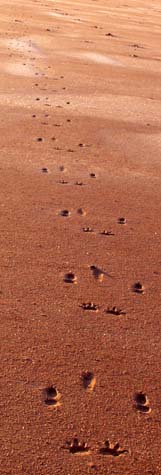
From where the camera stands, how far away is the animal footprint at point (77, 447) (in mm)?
2973

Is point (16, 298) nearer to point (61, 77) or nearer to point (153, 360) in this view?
point (153, 360)

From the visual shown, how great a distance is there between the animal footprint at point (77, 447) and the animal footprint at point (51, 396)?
24 cm

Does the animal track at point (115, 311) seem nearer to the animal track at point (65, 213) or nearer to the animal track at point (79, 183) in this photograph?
the animal track at point (65, 213)

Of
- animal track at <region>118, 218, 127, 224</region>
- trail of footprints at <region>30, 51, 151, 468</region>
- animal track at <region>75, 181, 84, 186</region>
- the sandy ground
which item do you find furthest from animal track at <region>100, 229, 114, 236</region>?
animal track at <region>75, 181, 84, 186</region>

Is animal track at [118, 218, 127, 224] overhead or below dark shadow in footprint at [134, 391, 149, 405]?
overhead

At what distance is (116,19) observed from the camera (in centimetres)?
1675

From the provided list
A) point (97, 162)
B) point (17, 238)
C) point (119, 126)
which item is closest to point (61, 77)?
point (119, 126)

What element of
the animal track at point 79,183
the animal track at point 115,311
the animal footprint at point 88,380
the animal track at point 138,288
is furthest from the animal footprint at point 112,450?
the animal track at point 79,183

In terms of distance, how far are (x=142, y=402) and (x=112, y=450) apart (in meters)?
0.38

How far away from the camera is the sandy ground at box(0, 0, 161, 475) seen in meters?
3.07

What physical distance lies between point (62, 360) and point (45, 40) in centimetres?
1019

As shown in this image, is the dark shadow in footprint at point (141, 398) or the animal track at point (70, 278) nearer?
the dark shadow in footprint at point (141, 398)

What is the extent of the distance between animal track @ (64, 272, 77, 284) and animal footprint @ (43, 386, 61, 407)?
109cm

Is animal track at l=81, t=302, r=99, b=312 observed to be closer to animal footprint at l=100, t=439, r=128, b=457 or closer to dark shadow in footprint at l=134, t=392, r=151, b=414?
dark shadow in footprint at l=134, t=392, r=151, b=414
